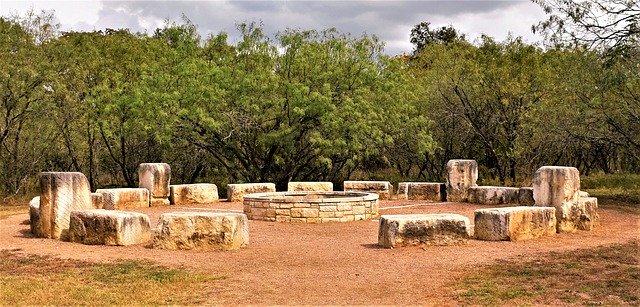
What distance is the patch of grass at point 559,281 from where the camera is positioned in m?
7.30

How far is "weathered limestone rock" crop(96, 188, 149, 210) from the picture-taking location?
57.6 ft

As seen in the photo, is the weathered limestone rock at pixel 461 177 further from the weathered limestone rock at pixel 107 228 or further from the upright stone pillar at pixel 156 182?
the weathered limestone rock at pixel 107 228

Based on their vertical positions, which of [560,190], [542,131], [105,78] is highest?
[105,78]

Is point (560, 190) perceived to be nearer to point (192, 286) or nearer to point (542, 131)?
point (192, 286)

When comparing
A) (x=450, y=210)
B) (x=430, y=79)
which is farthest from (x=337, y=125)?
(x=430, y=79)

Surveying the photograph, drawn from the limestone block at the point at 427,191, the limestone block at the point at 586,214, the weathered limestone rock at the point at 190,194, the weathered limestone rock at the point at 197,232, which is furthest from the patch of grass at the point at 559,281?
the weathered limestone rock at the point at 190,194

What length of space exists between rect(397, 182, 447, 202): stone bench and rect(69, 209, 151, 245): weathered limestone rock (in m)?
11.3

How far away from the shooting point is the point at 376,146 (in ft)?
78.9

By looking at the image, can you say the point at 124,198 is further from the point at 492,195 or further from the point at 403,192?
the point at 492,195

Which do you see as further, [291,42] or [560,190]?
[291,42]

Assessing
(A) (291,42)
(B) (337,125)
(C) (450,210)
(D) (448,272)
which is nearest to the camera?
(D) (448,272)

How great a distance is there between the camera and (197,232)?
434 inches

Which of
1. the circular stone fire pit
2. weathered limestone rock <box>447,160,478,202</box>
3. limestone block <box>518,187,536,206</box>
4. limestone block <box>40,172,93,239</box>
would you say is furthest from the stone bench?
limestone block <box>40,172,93,239</box>

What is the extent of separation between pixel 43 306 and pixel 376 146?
17821 mm
